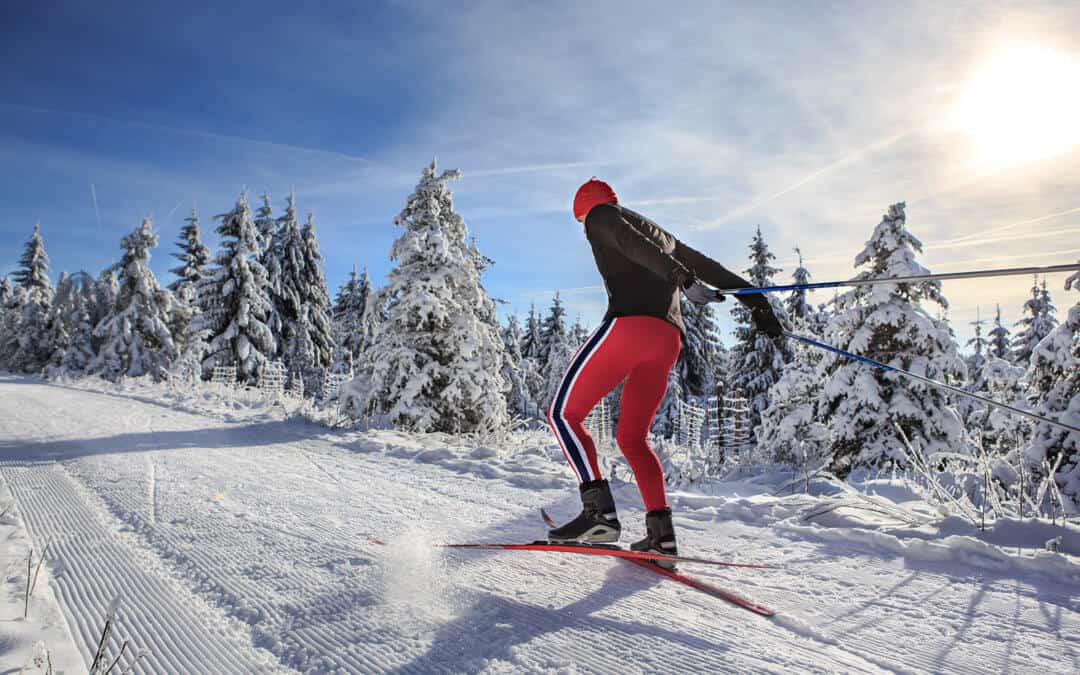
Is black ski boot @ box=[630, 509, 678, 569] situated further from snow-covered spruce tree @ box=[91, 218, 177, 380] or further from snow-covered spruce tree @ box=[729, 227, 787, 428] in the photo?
snow-covered spruce tree @ box=[91, 218, 177, 380]

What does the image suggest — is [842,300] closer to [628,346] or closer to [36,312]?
[628,346]

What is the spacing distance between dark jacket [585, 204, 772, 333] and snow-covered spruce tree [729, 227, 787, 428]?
24.3m

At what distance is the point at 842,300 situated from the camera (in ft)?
39.4

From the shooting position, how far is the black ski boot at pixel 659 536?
280 cm

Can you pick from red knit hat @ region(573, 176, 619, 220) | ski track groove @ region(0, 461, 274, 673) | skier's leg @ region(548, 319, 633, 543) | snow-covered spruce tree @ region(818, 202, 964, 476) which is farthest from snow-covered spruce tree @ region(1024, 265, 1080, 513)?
ski track groove @ region(0, 461, 274, 673)

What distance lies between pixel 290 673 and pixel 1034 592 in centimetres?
301

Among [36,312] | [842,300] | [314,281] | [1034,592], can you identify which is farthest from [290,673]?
[36,312]

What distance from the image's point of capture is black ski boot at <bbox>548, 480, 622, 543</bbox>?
2957 mm

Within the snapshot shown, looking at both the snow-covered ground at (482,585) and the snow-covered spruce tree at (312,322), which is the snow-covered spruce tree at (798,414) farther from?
the snow-covered spruce tree at (312,322)

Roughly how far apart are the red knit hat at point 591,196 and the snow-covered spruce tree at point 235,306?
26.2 m

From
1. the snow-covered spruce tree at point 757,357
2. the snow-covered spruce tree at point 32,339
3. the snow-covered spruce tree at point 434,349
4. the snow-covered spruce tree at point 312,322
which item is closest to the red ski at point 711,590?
the snow-covered spruce tree at point 434,349

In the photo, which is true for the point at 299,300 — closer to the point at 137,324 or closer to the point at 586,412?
the point at 137,324

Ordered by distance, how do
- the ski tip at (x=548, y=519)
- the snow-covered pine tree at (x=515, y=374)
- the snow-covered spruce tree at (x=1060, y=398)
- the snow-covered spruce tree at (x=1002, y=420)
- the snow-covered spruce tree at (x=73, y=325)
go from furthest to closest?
the snow-covered spruce tree at (x=73, y=325)
the snow-covered pine tree at (x=515, y=374)
the snow-covered spruce tree at (x=1002, y=420)
the snow-covered spruce tree at (x=1060, y=398)
the ski tip at (x=548, y=519)

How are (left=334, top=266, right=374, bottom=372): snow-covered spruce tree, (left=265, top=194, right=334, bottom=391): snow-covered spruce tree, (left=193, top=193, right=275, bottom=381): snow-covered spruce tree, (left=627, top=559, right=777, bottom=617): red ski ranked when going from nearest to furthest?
1. (left=627, top=559, right=777, bottom=617): red ski
2. (left=193, top=193, right=275, bottom=381): snow-covered spruce tree
3. (left=265, top=194, right=334, bottom=391): snow-covered spruce tree
4. (left=334, top=266, right=374, bottom=372): snow-covered spruce tree
